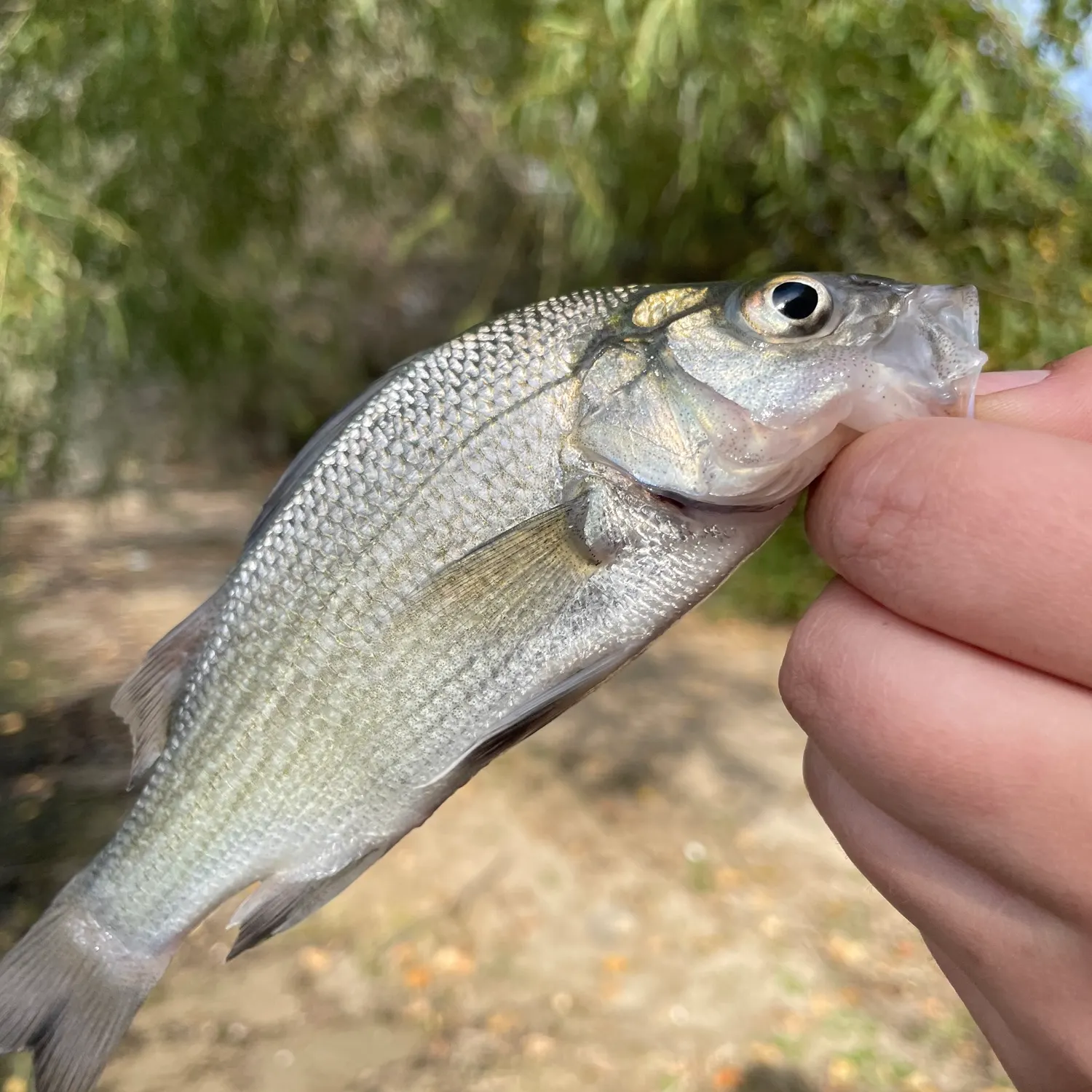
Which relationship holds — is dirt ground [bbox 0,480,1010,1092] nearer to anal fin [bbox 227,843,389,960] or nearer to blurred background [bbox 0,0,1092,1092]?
blurred background [bbox 0,0,1092,1092]

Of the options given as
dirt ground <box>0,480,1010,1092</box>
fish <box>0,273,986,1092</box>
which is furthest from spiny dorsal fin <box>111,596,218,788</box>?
dirt ground <box>0,480,1010,1092</box>

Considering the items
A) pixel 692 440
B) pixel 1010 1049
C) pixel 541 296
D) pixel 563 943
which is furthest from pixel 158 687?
pixel 541 296

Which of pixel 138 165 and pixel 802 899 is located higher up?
pixel 138 165

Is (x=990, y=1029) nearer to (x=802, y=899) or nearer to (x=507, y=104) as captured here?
(x=802, y=899)

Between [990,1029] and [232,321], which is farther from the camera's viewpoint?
[232,321]

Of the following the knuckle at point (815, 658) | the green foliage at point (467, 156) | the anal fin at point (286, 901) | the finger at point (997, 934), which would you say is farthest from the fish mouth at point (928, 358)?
the green foliage at point (467, 156)

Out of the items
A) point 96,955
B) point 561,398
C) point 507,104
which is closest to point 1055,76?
point 507,104
